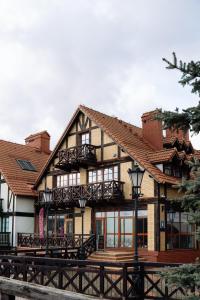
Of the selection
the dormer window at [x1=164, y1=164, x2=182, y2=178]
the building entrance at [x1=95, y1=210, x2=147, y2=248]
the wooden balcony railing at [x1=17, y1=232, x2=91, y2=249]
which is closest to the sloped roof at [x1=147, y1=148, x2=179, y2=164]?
the dormer window at [x1=164, y1=164, x2=182, y2=178]

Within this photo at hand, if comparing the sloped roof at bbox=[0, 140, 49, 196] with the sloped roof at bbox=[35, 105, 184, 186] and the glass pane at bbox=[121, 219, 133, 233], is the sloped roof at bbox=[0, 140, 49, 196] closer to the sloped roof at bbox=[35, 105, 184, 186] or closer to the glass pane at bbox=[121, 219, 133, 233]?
the sloped roof at bbox=[35, 105, 184, 186]

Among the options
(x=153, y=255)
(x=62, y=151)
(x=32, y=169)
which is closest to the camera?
(x=153, y=255)

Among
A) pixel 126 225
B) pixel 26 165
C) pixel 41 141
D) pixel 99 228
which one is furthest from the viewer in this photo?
pixel 41 141

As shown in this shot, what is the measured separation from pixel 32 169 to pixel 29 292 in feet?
80.7

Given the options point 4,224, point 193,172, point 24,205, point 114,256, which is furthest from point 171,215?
point 193,172

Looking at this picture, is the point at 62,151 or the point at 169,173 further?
the point at 62,151

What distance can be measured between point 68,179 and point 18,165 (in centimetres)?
531

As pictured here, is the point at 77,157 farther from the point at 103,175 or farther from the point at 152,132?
the point at 152,132

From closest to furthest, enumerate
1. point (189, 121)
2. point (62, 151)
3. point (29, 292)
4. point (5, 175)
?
point (189, 121) → point (29, 292) → point (62, 151) → point (5, 175)

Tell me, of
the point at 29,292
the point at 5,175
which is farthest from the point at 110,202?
Answer: the point at 29,292

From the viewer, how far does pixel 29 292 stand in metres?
8.77

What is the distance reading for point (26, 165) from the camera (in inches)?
1293

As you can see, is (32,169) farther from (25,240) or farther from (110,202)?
(110,202)

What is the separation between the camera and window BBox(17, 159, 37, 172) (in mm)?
32344
